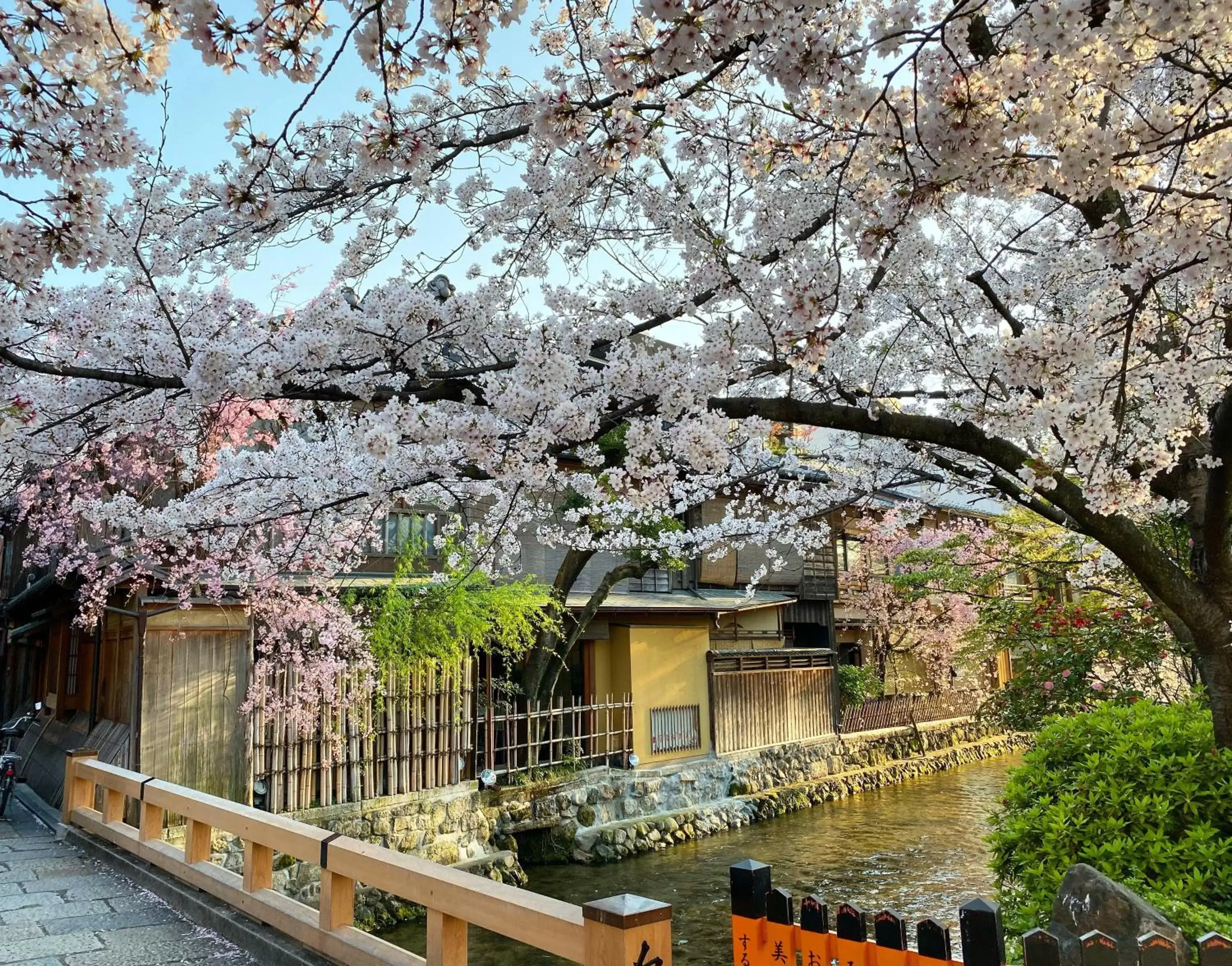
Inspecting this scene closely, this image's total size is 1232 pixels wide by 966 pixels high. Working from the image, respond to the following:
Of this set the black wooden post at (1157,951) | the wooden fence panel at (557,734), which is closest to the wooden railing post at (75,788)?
the wooden fence panel at (557,734)

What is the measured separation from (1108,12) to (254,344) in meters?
3.60

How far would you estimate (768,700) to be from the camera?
17.3 m

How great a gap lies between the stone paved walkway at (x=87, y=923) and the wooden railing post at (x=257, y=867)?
1.12 ft

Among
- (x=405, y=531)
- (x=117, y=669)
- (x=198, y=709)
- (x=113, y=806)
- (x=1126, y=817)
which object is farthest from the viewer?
(x=405, y=531)

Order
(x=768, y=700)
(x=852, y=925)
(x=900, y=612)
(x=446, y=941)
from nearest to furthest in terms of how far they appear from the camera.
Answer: (x=852, y=925) → (x=446, y=941) → (x=768, y=700) → (x=900, y=612)

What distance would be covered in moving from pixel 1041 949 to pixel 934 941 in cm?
35

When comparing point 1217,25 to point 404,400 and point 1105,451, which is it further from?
point 404,400

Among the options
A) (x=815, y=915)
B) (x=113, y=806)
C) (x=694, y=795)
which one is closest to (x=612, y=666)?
(x=694, y=795)

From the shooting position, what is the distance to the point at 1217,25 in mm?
2719

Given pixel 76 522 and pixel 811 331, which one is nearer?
pixel 811 331

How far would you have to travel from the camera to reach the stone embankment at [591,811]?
9.77 meters

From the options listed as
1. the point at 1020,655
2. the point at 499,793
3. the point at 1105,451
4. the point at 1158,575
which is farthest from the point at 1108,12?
the point at 499,793

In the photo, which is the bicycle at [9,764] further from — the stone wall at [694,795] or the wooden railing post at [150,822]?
the stone wall at [694,795]

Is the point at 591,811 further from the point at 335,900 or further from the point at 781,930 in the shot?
the point at 781,930
